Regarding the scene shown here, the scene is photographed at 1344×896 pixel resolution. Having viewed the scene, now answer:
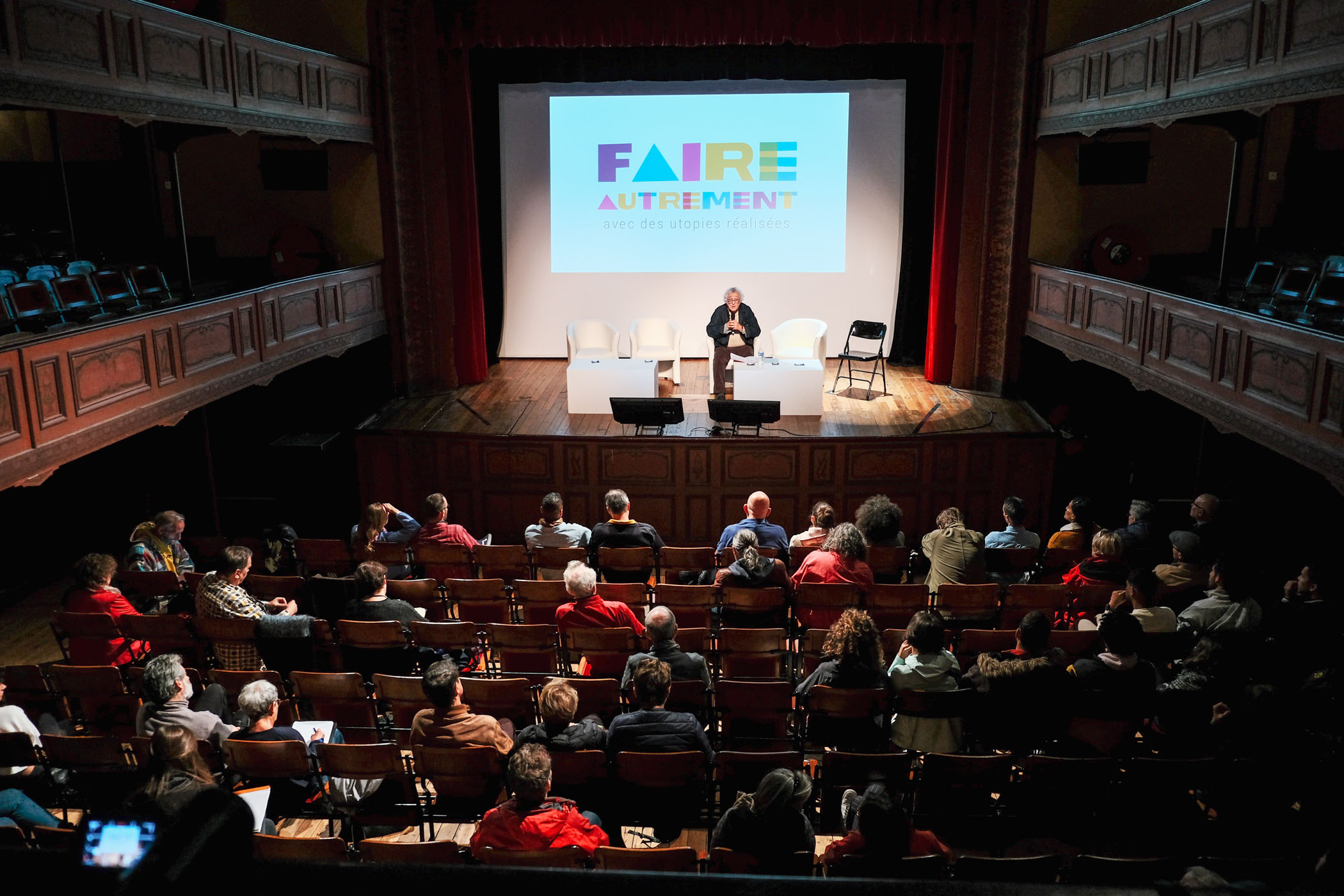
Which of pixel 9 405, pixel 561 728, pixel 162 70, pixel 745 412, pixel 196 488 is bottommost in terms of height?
pixel 196 488

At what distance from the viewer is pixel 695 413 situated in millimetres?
11203

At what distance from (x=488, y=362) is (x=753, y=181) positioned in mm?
4024

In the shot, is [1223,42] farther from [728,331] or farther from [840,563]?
[728,331]

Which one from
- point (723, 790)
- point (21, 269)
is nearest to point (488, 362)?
point (21, 269)

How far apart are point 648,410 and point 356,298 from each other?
380cm

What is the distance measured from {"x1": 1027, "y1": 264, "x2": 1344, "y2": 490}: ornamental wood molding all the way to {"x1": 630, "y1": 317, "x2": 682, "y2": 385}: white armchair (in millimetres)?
4310

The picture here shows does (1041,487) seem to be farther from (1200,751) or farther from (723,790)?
(723,790)

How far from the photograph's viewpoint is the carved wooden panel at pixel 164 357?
7664 mm

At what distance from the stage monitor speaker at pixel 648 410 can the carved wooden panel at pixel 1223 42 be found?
503cm

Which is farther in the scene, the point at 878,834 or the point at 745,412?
the point at 745,412

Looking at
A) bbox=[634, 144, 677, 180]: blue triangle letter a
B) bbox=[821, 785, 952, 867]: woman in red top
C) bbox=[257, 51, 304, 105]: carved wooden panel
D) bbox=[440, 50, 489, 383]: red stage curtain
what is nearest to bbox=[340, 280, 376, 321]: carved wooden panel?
bbox=[440, 50, 489, 383]: red stage curtain

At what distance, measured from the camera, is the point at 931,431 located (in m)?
10.4

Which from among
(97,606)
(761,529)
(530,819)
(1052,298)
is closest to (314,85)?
(97,606)

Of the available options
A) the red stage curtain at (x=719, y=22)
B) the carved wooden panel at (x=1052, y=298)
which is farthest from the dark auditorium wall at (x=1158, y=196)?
the red stage curtain at (x=719, y=22)
